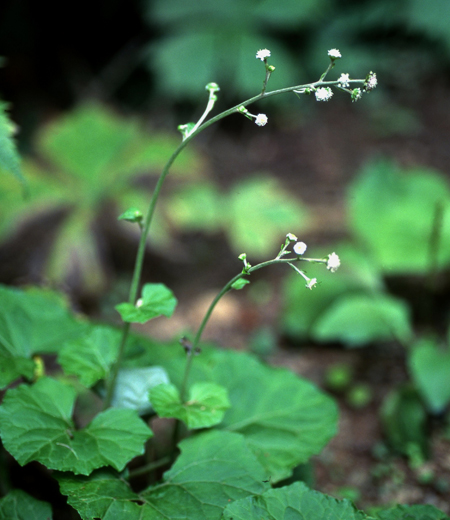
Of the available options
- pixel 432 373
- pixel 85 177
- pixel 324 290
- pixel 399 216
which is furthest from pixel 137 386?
pixel 85 177

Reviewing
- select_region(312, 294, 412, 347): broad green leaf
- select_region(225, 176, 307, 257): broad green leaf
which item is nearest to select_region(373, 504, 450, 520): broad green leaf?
select_region(312, 294, 412, 347): broad green leaf

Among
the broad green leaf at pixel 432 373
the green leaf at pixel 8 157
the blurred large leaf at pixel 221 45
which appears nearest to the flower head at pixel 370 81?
the green leaf at pixel 8 157

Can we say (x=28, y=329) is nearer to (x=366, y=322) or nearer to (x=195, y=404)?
(x=195, y=404)

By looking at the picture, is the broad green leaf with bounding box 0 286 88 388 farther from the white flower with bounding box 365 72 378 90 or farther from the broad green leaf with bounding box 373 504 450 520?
the white flower with bounding box 365 72 378 90

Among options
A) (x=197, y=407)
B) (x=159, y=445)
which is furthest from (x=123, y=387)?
(x=159, y=445)

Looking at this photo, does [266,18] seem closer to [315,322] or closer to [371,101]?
[371,101]

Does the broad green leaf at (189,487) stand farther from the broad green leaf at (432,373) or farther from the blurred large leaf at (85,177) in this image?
the blurred large leaf at (85,177)

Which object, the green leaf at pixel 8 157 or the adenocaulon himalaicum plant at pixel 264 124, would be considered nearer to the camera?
the adenocaulon himalaicum plant at pixel 264 124

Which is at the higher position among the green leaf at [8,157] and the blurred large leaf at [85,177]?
the green leaf at [8,157]
